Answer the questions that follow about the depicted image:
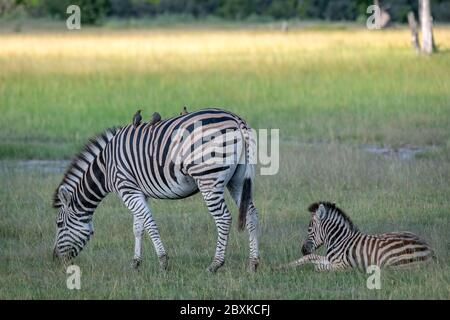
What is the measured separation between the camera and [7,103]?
2050 cm

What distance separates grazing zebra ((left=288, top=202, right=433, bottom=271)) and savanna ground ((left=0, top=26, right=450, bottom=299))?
12 cm

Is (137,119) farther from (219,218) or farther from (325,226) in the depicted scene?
(325,226)

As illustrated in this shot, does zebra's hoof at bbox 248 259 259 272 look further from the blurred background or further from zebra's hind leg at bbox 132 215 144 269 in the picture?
the blurred background

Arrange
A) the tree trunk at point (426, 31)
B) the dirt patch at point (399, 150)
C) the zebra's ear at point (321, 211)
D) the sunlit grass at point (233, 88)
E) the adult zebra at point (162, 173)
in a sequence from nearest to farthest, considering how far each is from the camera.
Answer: the adult zebra at point (162, 173), the zebra's ear at point (321, 211), the dirt patch at point (399, 150), the sunlit grass at point (233, 88), the tree trunk at point (426, 31)

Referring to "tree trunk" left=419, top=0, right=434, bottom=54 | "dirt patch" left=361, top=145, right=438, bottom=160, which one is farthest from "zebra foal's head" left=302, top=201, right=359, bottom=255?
"tree trunk" left=419, top=0, right=434, bottom=54

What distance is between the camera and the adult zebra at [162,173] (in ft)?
27.0

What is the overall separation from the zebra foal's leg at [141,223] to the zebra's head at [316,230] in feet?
3.52

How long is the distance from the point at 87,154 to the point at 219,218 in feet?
4.30

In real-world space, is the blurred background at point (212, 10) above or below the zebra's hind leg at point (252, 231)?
above

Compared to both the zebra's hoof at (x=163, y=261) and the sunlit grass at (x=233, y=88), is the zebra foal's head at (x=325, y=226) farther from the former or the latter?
the sunlit grass at (x=233, y=88)

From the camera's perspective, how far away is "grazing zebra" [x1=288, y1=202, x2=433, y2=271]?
812cm

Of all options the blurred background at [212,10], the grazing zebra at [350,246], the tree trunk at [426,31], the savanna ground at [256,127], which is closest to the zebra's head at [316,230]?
the grazing zebra at [350,246]

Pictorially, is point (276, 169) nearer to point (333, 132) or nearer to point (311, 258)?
point (333, 132)

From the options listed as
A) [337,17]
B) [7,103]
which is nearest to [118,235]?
[7,103]
